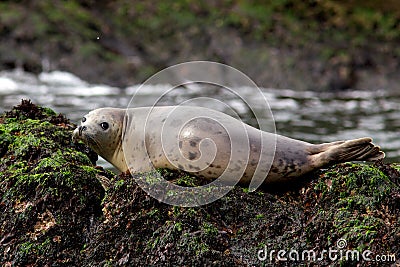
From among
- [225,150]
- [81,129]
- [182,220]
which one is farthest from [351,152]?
[81,129]

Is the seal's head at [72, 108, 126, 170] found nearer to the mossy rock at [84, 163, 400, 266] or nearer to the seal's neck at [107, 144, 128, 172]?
the seal's neck at [107, 144, 128, 172]

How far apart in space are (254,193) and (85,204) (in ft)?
3.02

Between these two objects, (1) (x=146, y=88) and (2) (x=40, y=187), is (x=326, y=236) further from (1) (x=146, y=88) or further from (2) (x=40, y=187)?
(1) (x=146, y=88)

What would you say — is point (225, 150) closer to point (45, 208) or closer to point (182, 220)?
point (182, 220)

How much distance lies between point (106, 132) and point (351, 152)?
155 cm

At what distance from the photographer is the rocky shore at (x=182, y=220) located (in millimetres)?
3227

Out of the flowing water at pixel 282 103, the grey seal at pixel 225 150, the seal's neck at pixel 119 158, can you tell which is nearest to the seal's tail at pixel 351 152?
the grey seal at pixel 225 150

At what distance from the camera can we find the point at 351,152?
3797 millimetres

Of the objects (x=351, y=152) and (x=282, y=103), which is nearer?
(x=351, y=152)

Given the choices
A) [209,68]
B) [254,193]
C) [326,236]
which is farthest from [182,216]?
[209,68]

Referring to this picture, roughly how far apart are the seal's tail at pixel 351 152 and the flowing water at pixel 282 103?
669cm

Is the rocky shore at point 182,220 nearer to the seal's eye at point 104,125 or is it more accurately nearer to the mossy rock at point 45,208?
the mossy rock at point 45,208

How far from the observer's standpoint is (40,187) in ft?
11.7

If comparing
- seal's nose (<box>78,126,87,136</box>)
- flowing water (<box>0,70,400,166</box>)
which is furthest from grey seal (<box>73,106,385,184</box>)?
flowing water (<box>0,70,400,166</box>)
